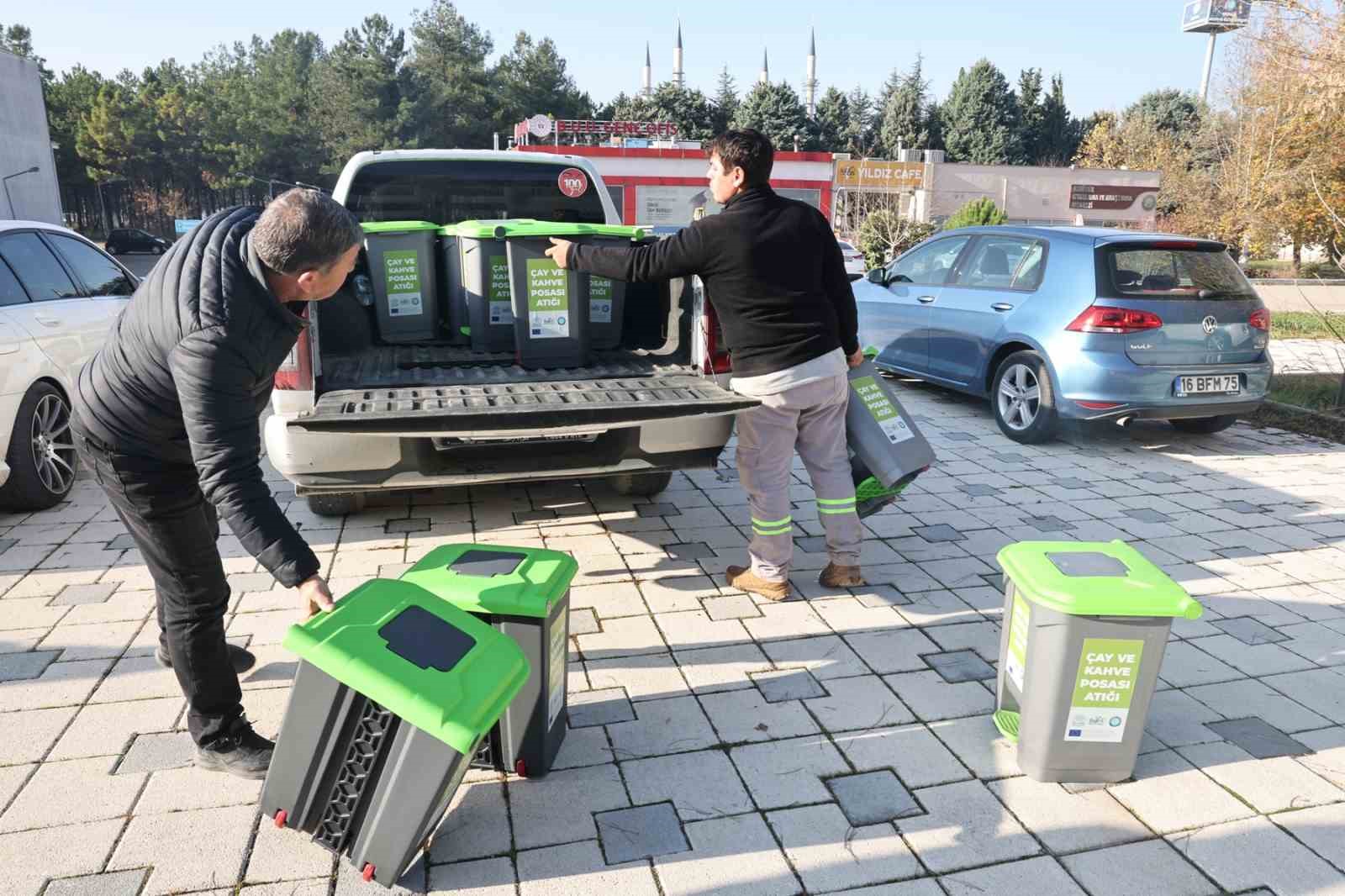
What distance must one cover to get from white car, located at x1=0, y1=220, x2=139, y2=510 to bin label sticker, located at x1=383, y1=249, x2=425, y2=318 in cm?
181

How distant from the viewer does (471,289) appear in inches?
188

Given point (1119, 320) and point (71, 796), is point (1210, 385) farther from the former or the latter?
point (71, 796)

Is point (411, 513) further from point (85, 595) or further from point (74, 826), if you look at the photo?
point (74, 826)

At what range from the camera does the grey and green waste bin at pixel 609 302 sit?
477cm

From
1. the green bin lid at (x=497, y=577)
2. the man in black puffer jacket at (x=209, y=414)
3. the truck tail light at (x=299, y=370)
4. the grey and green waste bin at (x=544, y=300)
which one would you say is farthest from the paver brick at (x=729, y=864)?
the grey and green waste bin at (x=544, y=300)

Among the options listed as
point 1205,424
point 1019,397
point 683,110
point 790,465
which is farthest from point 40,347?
point 683,110

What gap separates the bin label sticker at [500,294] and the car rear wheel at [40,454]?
2603 millimetres

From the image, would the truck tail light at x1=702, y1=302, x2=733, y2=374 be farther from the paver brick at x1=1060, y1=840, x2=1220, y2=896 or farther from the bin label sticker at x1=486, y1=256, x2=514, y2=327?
the paver brick at x1=1060, y1=840, x2=1220, y2=896

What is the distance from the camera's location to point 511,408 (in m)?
3.77

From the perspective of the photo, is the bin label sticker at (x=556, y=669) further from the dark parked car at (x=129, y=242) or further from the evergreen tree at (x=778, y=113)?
the evergreen tree at (x=778, y=113)

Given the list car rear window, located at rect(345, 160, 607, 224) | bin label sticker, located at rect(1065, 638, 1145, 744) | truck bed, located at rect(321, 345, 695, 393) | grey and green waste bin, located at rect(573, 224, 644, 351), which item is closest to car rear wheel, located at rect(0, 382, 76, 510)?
truck bed, located at rect(321, 345, 695, 393)

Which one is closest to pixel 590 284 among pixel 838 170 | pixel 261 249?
pixel 261 249

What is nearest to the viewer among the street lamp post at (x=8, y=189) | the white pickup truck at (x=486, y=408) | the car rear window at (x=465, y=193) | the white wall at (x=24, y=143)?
the white pickup truck at (x=486, y=408)

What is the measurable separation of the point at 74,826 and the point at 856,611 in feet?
9.72
